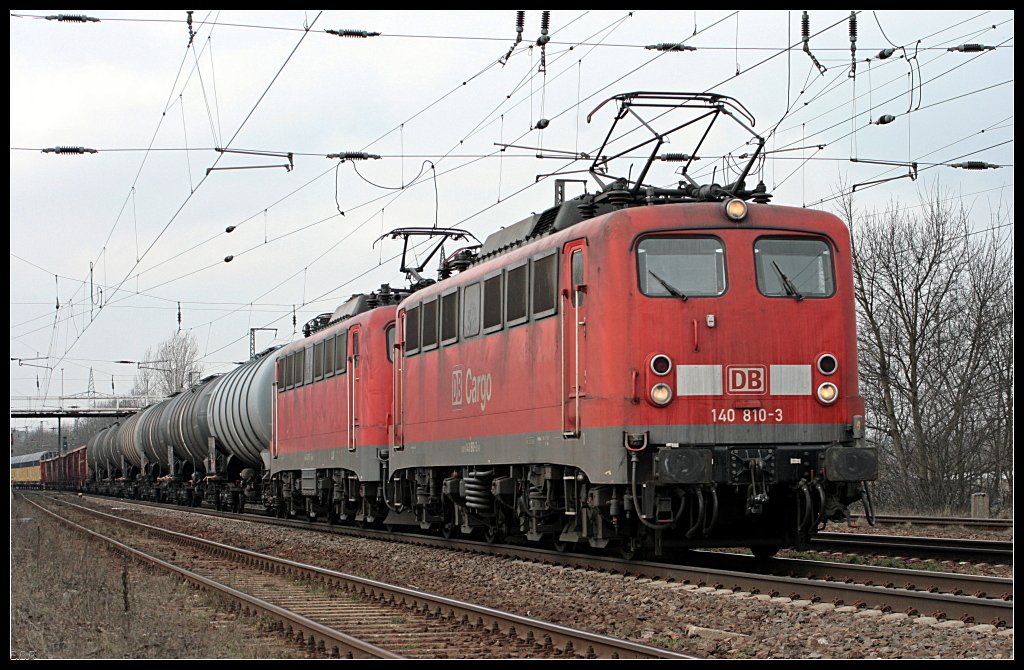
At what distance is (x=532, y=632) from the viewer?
9.59 m

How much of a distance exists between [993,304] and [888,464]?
4.77 m

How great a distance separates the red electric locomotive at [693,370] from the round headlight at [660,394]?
0.01 meters

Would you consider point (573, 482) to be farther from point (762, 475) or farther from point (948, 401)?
point (948, 401)

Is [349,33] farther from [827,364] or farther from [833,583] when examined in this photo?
[833,583]

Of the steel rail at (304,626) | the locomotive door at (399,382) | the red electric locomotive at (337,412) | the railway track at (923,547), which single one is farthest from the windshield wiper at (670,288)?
the red electric locomotive at (337,412)

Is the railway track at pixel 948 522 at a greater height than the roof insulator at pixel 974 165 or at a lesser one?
lesser

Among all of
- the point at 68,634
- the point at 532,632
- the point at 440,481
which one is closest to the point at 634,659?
the point at 532,632

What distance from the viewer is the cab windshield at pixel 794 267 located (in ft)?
42.0

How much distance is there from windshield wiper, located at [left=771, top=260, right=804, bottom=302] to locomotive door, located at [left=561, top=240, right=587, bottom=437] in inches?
76.6

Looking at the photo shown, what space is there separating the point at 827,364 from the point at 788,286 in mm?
874

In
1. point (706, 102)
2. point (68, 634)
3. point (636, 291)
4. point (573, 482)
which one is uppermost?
point (706, 102)

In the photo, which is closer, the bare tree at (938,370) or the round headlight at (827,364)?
the round headlight at (827,364)

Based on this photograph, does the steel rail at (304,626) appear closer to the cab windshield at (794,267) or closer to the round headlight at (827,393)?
the round headlight at (827,393)

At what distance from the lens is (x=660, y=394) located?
12.3 metres
